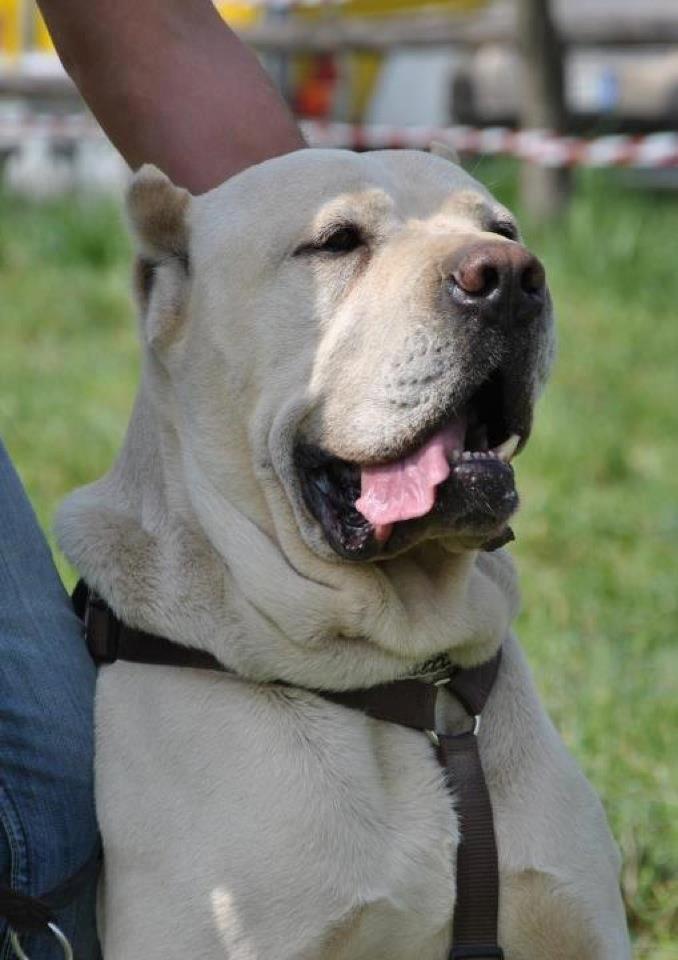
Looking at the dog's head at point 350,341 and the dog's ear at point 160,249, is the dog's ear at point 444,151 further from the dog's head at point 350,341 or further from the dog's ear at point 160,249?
the dog's ear at point 160,249

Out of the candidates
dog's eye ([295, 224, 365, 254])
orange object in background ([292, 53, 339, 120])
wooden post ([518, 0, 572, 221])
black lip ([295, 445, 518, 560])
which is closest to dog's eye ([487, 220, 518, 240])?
dog's eye ([295, 224, 365, 254])

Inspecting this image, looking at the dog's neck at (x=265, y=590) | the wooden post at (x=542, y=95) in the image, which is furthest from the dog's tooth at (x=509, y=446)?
the wooden post at (x=542, y=95)

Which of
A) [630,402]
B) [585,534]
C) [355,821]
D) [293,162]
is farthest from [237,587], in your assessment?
[630,402]

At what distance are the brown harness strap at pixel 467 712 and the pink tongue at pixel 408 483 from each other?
0.29 meters

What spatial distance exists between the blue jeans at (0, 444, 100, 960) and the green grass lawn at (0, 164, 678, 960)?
1.32 m

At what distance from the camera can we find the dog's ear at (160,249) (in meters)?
2.89

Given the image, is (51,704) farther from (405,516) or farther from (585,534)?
(585,534)

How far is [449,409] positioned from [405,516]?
0.60 feet

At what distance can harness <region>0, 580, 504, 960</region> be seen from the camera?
263 cm

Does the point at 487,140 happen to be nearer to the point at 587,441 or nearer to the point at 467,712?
the point at 587,441

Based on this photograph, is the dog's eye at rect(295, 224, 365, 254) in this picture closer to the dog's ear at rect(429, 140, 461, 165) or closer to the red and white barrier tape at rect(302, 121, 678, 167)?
the dog's ear at rect(429, 140, 461, 165)

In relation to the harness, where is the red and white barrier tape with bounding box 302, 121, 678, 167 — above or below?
above

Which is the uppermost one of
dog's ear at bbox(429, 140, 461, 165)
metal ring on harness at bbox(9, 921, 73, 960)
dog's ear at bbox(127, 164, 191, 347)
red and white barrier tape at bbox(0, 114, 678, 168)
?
dog's ear at bbox(429, 140, 461, 165)

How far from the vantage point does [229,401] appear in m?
2.85
